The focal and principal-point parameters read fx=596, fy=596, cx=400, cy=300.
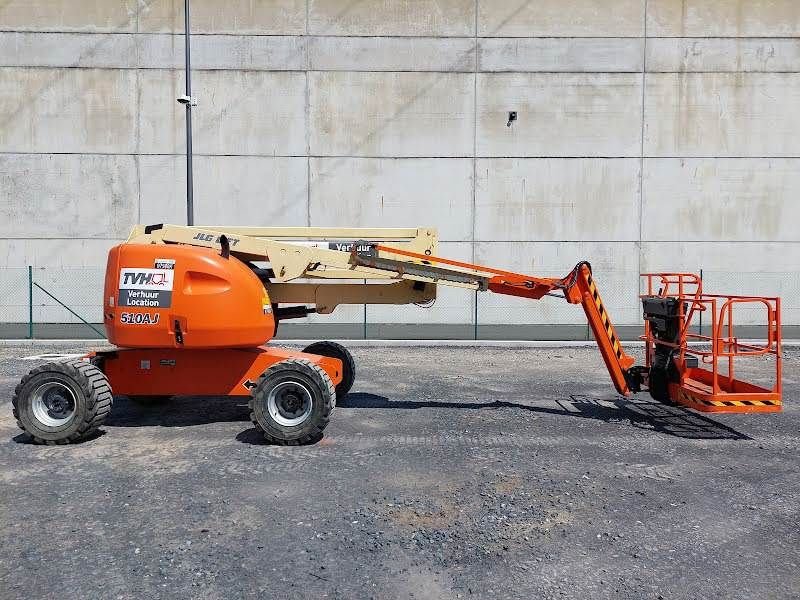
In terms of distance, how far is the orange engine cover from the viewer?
645 cm

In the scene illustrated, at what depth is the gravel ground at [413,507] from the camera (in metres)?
3.66

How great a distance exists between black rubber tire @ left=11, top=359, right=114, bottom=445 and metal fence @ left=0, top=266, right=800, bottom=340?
A: 33.5ft

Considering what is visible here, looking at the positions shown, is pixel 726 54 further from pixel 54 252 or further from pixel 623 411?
pixel 54 252

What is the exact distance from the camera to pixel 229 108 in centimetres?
1786

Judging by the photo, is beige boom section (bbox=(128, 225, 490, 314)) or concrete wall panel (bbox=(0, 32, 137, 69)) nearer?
beige boom section (bbox=(128, 225, 490, 314))

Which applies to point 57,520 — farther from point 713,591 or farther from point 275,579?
point 713,591

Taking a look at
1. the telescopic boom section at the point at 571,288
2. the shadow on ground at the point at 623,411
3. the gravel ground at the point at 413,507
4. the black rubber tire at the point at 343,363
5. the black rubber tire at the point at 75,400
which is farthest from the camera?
the black rubber tire at the point at 343,363

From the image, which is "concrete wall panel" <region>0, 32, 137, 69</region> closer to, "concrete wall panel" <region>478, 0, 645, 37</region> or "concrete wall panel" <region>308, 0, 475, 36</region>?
"concrete wall panel" <region>308, 0, 475, 36</region>

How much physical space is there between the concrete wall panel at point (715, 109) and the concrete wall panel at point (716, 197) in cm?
53

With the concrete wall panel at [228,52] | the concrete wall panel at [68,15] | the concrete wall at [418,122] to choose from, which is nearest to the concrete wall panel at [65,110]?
the concrete wall at [418,122]

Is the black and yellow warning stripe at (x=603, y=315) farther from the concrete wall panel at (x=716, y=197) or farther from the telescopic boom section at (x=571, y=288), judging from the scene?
the concrete wall panel at (x=716, y=197)

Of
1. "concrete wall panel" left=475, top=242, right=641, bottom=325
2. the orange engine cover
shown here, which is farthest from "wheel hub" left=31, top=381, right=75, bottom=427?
"concrete wall panel" left=475, top=242, right=641, bottom=325

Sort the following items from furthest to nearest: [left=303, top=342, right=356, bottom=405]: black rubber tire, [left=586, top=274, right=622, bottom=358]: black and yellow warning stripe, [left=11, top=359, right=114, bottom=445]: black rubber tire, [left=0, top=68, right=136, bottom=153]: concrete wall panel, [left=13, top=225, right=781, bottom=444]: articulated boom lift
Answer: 1. [left=0, top=68, right=136, bottom=153]: concrete wall panel
2. [left=303, top=342, right=356, bottom=405]: black rubber tire
3. [left=586, top=274, right=622, bottom=358]: black and yellow warning stripe
4. [left=13, top=225, right=781, bottom=444]: articulated boom lift
5. [left=11, top=359, right=114, bottom=445]: black rubber tire

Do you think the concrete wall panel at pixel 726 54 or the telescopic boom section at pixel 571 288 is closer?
the telescopic boom section at pixel 571 288
